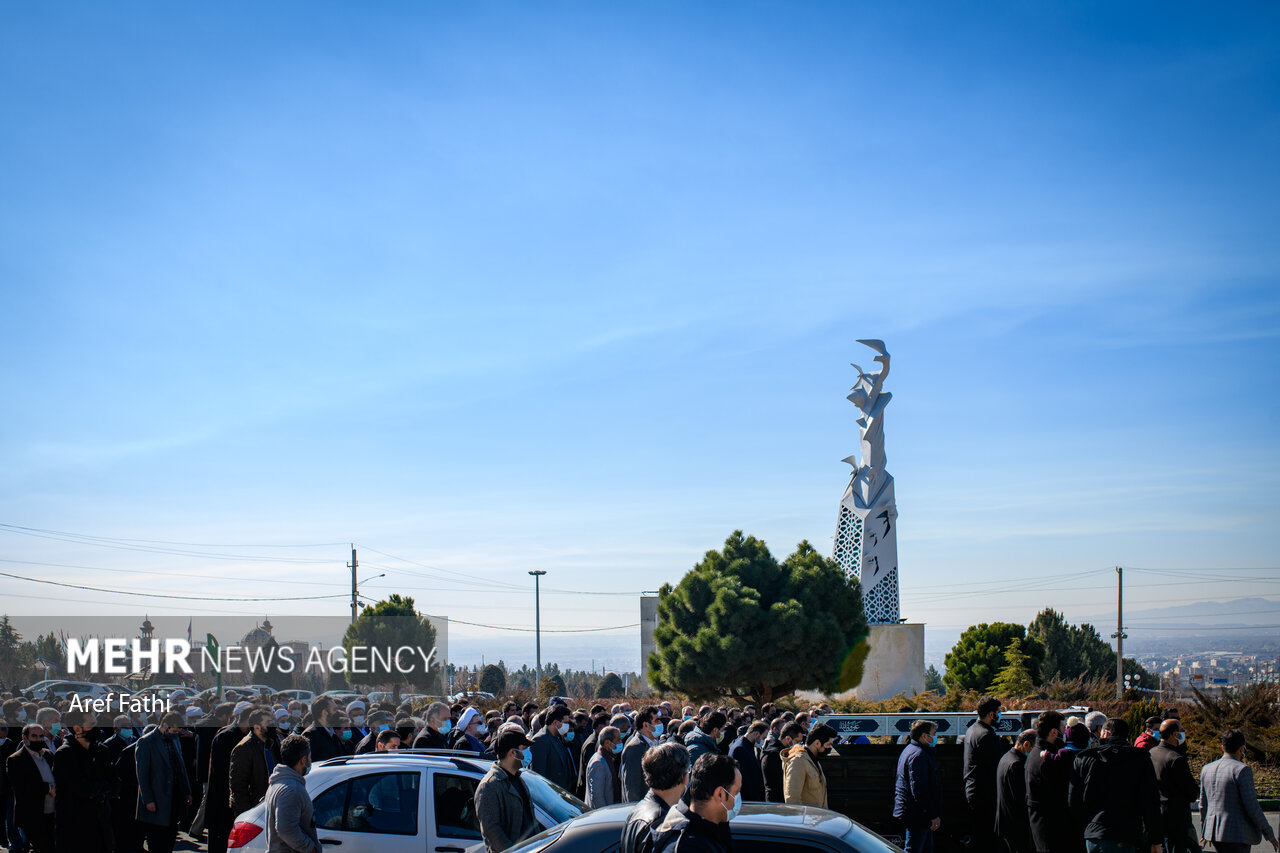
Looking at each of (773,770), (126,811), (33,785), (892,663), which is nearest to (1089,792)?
(773,770)

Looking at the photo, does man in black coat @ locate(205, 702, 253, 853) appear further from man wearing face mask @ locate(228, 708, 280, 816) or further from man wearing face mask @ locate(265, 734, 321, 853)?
man wearing face mask @ locate(265, 734, 321, 853)

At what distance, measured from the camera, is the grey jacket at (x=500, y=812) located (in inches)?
273

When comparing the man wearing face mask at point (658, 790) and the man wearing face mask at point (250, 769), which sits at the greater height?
the man wearing face mask at point (658, 790)

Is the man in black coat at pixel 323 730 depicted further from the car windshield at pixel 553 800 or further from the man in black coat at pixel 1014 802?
the man in black coat at pixel 1014 802

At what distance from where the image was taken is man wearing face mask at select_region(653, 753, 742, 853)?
403 cm

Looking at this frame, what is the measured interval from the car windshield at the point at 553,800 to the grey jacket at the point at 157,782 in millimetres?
4993

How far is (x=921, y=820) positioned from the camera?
380 inches

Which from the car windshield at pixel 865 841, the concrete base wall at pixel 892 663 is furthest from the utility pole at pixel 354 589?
the car windshield at pixel 865 841

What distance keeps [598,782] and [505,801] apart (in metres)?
3.53

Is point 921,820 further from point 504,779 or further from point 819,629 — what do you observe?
point 819,629

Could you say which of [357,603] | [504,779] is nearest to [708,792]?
[504,779]

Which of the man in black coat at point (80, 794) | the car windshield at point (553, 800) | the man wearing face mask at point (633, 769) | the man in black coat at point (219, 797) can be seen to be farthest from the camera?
the man in black coat at point (219, 797)

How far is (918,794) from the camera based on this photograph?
9609 millimetres

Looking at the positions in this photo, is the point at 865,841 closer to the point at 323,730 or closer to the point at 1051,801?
the point at 1051,801
